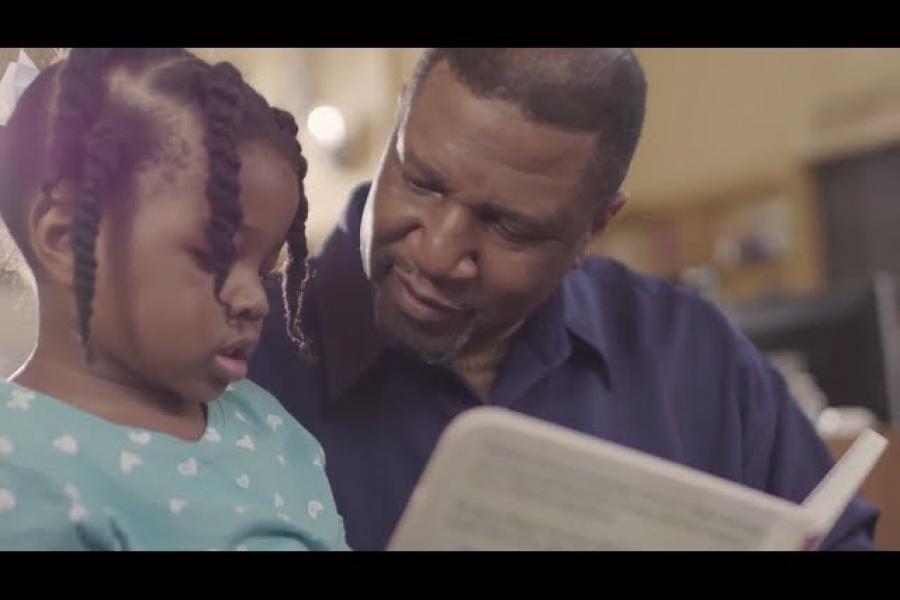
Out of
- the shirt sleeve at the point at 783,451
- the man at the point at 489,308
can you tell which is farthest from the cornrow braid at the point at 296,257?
the shirt sleeve at the point at 783,451

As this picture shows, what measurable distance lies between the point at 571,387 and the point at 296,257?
0.21 meters

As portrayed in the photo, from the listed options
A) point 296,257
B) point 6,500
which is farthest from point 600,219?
point 6,500

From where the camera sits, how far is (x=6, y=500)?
2.03 ft

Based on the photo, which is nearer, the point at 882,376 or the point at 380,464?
the point at 380,464

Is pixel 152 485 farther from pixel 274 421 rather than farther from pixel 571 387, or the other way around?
pixel 571 387

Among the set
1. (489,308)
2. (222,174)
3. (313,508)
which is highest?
(222,174)

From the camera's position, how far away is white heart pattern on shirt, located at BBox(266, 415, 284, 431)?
73 centimetres

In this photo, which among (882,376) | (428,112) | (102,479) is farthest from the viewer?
(882,376)

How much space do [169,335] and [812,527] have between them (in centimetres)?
40

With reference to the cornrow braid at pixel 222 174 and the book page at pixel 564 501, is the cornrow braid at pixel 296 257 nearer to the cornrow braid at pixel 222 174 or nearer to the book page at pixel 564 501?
the cornrow braid at pixel 222 174
